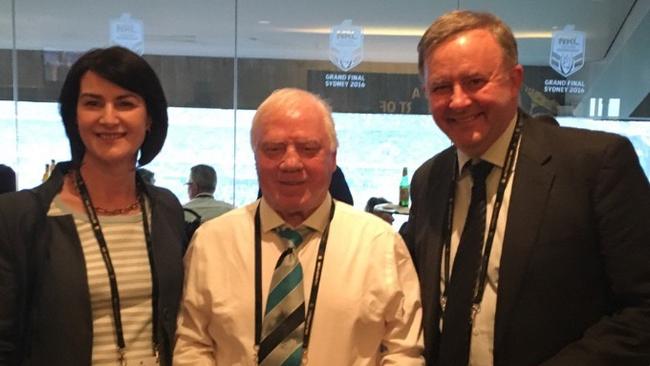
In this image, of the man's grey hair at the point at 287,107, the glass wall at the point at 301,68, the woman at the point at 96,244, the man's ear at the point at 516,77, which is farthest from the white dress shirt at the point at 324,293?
the glass wall at the point at 301,68

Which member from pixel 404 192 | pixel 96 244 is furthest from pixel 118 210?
pixel 404 192

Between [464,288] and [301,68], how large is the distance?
4.91 meters

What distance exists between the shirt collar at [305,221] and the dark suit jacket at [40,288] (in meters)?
0.50

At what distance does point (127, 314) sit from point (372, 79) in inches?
196

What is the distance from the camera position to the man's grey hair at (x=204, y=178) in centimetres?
592

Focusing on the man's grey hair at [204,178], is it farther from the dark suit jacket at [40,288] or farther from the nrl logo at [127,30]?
the dark suit jacket at [40,288]

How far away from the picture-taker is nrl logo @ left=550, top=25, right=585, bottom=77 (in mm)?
6535

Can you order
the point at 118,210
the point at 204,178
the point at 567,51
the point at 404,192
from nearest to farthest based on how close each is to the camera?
the point at 118,210 < the point at 204,178 < the point at 404,192 < the point at 567,51

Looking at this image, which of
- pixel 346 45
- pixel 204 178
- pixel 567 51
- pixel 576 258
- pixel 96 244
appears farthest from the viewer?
pixel 567 51

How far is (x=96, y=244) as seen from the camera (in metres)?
1.83

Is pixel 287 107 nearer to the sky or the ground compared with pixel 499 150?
nearer to the sky

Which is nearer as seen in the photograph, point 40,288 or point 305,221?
point 40,288

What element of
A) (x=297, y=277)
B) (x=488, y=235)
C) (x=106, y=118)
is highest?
(x=106, y=118)

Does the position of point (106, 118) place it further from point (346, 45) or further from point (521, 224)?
point (346, 45)
